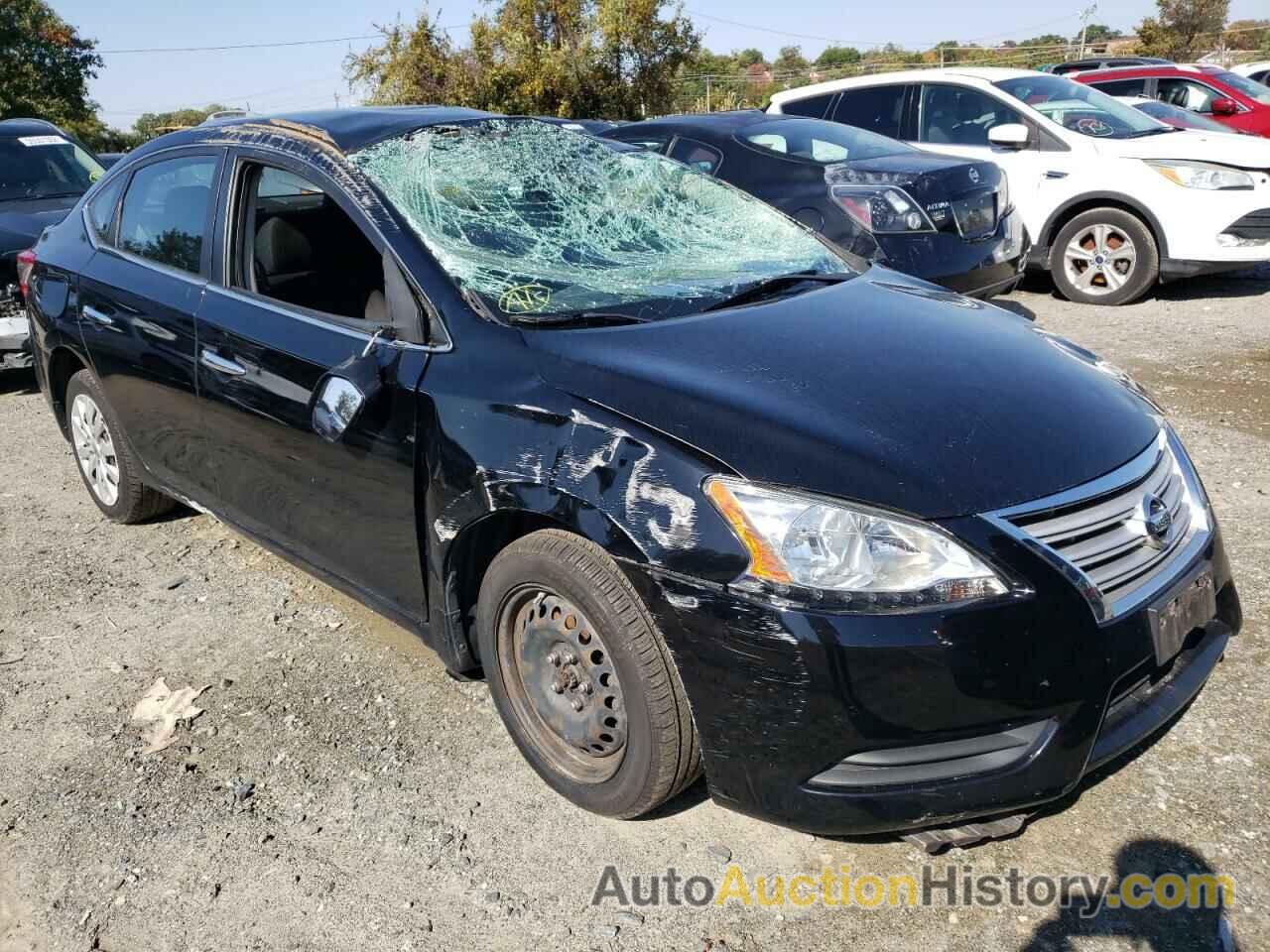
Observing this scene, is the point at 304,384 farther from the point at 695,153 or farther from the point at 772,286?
the point at 695,153

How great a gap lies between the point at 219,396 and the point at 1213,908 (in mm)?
3068

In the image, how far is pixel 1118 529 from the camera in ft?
7.80

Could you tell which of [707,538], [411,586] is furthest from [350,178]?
[707,538]

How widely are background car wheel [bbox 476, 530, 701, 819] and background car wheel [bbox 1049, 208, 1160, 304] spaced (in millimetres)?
6892

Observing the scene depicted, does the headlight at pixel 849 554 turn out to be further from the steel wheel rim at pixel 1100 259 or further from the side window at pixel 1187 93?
the side window at pixel 1187 93

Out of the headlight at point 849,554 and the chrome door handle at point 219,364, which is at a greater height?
the chrome door handle at point 219,364

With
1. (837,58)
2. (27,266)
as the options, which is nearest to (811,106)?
(27,266)

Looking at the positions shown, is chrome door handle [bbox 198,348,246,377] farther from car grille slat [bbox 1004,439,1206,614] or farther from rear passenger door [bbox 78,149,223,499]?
car grille slat [bbox 1004,439,1206,614]

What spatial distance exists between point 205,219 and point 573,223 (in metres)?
1.28

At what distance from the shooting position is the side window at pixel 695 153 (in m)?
7.36

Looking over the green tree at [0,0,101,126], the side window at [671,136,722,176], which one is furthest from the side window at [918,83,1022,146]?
the green tree at [0,0,101,126]

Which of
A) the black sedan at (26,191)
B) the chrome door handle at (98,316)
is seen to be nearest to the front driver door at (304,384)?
the chrome door handle at (98,316)

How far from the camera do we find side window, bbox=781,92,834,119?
9.19 meters

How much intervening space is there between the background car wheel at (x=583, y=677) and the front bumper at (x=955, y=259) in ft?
14.7
